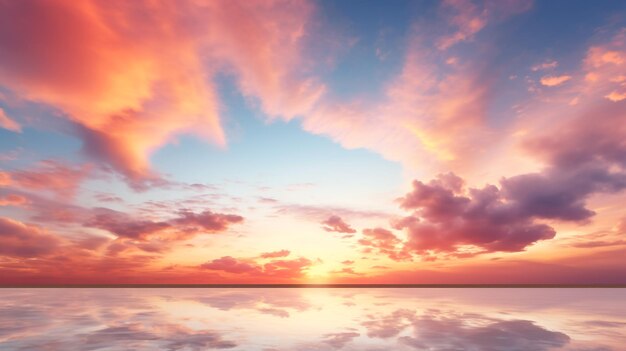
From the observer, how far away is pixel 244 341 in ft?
65.5

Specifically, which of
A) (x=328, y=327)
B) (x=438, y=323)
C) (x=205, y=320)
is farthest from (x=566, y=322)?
(x=205, y=320)

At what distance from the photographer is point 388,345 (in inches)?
756

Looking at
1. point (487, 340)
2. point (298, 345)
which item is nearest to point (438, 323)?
point (487, 340)

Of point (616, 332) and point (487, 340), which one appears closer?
point (487, 340)

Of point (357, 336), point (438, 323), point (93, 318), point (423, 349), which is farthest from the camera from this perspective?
point (93, 318)

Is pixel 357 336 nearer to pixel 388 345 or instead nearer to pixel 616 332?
pixel 388 345

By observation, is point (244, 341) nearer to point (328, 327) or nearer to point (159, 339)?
point (159, 339)

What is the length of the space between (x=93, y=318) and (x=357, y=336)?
20318mm

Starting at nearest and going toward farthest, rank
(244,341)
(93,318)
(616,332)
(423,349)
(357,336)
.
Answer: (423,349), (244,341), (357,336), (616,332), (93,318)

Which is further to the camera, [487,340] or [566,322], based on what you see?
[566,322]

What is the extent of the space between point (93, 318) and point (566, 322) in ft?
108

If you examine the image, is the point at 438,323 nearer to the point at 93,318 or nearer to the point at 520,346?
the point at 520,346

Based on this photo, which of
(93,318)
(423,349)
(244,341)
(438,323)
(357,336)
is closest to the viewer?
(423,349)

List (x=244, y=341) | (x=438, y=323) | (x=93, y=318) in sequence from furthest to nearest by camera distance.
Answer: (x=93, y=318) → (x=438, y=323) → (x=244, y=341)
